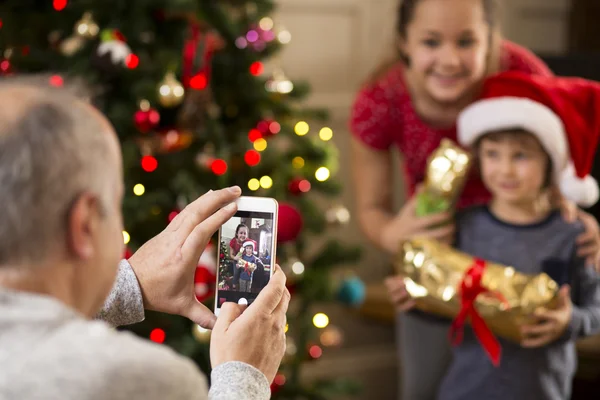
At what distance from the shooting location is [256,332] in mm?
1070

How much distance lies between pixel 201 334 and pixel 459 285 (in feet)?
2.44

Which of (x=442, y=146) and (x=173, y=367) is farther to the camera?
(x=442, y=146)

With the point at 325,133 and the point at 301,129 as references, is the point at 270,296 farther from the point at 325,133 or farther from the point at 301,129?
the point at 325,133

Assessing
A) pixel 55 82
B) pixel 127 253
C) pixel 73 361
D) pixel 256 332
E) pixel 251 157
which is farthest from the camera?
pixel 251 157

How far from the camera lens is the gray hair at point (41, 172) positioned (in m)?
0.80

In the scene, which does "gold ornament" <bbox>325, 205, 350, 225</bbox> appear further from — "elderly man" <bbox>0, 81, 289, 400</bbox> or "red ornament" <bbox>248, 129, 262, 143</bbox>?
"elderly man" <bbox>0, 81, 289, 400</bbox>

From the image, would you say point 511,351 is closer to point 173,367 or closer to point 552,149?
point 552,149

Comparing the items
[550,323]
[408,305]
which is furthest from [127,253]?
[550,323]

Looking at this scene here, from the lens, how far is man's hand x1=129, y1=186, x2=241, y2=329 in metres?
1.21

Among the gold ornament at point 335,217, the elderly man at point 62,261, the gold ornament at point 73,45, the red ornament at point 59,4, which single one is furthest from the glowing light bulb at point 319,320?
the elderly man at point 62,261

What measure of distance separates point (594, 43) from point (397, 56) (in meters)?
1.78

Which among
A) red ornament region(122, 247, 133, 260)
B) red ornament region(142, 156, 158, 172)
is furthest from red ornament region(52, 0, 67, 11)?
red ornament region(122, 247, 133, 260)

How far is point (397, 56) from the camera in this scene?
229 cm

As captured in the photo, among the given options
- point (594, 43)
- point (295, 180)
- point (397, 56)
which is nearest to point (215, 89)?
point (295, 180)
